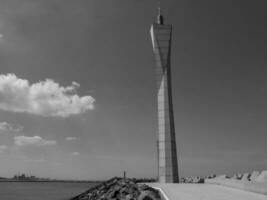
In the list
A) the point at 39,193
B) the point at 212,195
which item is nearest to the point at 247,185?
the point at 212,195

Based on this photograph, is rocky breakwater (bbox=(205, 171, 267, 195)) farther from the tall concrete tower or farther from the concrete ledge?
the tall concrete tower

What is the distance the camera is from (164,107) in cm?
3672

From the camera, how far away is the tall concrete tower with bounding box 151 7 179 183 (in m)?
35.6

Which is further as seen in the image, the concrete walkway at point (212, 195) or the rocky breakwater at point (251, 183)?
the rocky breakwater at point (251, 183)

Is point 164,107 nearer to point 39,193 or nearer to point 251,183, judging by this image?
point 251,183

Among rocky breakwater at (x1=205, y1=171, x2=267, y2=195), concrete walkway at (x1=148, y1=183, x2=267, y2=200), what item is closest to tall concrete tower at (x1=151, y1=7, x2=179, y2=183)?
rocky breakwater at (x1=205, y1=171, x2=267, y2=195)

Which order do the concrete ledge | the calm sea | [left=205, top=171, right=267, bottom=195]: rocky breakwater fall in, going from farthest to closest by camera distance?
the calm sea
[left=205, top=171, right=267, bottom=195]: rocky breakwater
the concrete ledge

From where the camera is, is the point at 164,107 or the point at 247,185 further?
the point at 164,107

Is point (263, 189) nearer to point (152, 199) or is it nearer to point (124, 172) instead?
point (152, 199)

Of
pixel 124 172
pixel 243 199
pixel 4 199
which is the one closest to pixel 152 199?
pixel 243 199

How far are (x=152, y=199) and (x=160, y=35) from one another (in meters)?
26.7

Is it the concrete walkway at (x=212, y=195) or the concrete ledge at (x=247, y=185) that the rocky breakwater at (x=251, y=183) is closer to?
the concrete ledge at (x=247, y=185)

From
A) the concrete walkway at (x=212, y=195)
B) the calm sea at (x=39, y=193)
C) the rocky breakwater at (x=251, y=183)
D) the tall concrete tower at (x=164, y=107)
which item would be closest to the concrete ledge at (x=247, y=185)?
the rocky breakwater at (x=251, y=183)

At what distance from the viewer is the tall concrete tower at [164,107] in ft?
117
